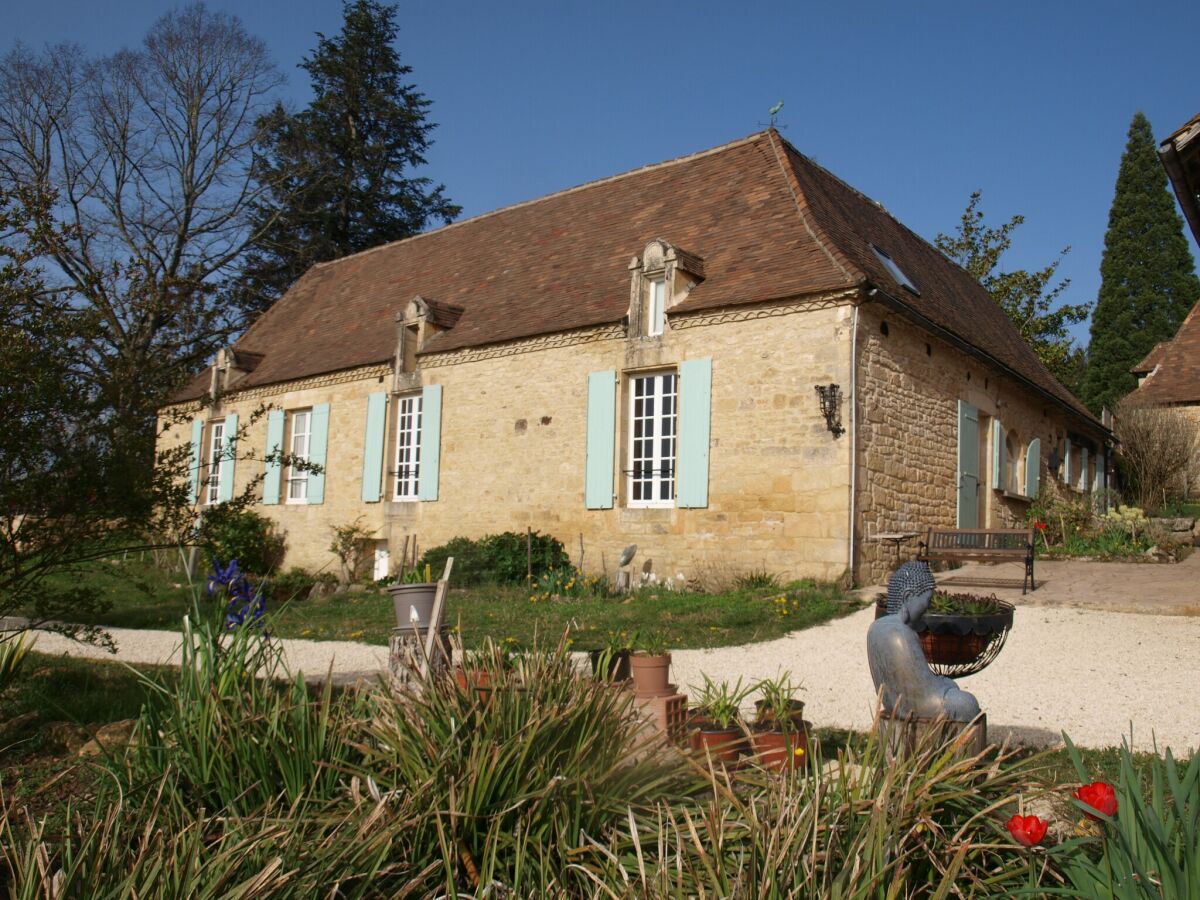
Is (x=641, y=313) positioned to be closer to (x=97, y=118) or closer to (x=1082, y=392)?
(x=97, y=118)

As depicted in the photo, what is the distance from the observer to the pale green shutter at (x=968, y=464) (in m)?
14.3

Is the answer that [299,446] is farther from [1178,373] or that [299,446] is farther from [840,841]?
[1178,373]

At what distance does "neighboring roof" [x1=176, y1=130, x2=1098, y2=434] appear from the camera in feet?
42.3

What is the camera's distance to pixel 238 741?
3.06 meters

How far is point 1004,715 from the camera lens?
605cm

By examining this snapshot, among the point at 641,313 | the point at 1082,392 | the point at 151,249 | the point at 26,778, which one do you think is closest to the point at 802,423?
the point at 641,313

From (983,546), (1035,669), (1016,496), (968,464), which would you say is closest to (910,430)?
(983,546)

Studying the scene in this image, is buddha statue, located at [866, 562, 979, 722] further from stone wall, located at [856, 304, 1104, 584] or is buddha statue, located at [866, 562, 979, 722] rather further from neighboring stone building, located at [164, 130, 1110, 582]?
stone wall, located at [856, 304, 1104, 584]

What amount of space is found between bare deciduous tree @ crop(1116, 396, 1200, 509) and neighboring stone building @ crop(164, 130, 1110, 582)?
2561mm

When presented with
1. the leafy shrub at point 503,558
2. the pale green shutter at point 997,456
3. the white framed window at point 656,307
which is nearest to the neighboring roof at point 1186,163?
the white framed window at point 656,307

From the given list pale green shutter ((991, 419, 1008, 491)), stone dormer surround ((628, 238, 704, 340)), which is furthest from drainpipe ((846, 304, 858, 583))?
pale green shutter ((991, 419, 1008, 491))

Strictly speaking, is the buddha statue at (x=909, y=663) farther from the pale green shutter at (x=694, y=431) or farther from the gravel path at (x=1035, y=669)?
the pale green shutter at (x=694, y=431)

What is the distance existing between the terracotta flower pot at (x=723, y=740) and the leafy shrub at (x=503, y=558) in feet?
29.3

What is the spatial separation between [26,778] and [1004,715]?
206 inches
